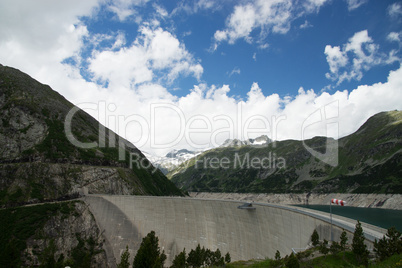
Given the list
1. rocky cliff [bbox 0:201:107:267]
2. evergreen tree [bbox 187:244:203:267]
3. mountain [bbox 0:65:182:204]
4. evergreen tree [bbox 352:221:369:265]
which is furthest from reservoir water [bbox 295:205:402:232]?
mountain [bbox 0:65:182:204]

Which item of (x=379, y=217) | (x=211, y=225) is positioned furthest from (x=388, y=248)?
(x=379, y=217)

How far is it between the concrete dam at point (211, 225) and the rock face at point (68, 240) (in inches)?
83.4

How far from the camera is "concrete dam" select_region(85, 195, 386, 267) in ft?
93.6

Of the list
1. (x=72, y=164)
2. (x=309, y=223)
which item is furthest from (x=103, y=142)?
(x=309, y=223)

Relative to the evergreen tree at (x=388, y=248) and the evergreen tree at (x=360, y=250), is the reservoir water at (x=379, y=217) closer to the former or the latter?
the evergreen tree at (x=388, y=248)

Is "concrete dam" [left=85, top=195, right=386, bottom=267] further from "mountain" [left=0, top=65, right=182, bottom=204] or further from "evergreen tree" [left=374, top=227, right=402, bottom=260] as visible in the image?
"mountain" [left=0, top=65, right=182, bottom=204]

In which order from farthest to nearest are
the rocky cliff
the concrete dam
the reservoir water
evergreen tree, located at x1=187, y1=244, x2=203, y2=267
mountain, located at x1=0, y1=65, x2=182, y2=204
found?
the reservoir water
mountain, located at x1=0, y1=65, x2=182, y2=204
the rocky cliff
evergreen tree, located at x1=187, y1=244, x2=203, y2=267
the concrete dam

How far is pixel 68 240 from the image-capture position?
5928 cm

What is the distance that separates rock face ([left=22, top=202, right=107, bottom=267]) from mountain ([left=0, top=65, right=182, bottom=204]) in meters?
8.76

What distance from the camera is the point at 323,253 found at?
20938mm

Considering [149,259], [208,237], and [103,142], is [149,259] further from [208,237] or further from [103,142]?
[103,142]

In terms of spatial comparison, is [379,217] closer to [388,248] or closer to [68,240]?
[388,248]

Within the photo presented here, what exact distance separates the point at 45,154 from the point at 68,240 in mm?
28860

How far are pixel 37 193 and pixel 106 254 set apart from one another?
24099 mm
